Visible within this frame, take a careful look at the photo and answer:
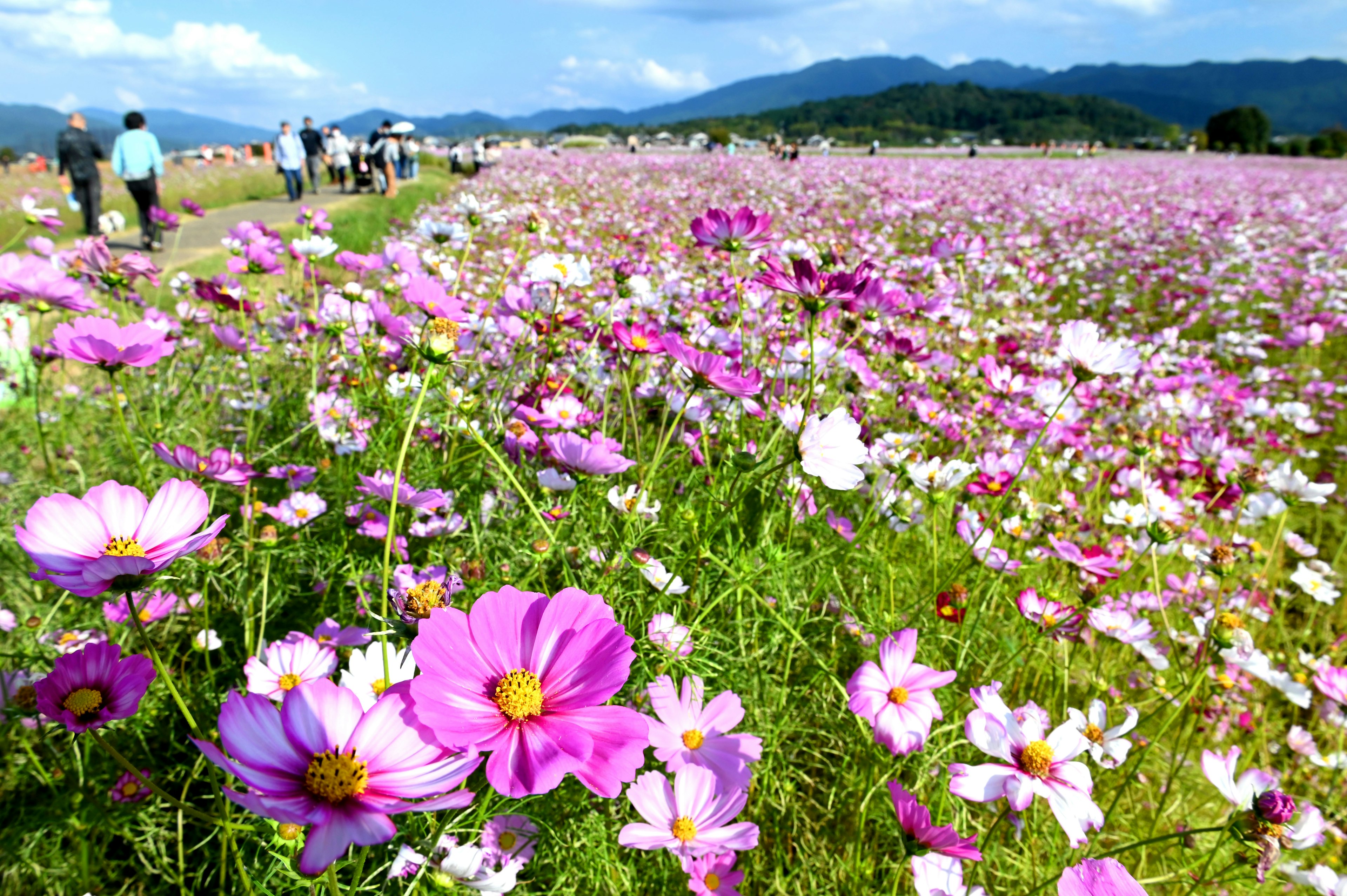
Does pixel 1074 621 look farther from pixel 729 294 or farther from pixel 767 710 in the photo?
pixel 729 294

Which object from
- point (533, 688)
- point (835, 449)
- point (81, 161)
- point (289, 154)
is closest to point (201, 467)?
point (533, 688)

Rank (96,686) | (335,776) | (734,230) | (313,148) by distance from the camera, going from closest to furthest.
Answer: (335,776) < (96,686) < (734,230) < (313,148)

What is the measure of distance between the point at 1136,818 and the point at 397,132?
10.2 metres

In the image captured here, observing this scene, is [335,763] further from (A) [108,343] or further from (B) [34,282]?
(B) [34,282]

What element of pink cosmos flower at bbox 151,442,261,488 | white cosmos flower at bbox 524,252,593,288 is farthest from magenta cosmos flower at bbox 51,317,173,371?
white cosmos flower at bbox 524,252,593,288

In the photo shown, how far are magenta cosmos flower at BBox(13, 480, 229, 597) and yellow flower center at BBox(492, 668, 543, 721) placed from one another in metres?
0.29

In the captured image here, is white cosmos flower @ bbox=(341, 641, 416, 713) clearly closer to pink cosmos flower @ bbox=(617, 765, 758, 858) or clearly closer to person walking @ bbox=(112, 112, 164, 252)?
pink cosmos flower @ bbox=(617, 765, 758, 858)

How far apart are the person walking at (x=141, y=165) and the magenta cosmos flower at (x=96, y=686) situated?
565 centimetres

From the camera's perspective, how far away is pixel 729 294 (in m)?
1.92

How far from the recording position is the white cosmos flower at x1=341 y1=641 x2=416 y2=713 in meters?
0.63

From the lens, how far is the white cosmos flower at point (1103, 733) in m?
0.93

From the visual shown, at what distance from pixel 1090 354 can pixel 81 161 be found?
7207 millimetres

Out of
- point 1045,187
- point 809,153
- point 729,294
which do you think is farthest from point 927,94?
point 729,294

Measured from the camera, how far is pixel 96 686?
2.23 ft
